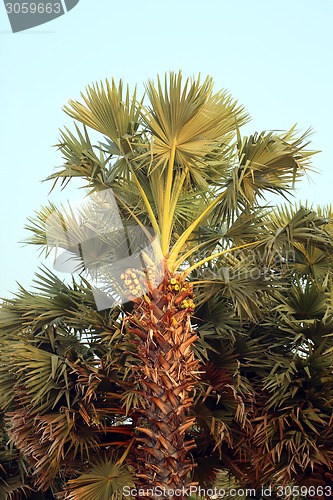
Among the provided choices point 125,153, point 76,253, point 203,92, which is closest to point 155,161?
point 125,153

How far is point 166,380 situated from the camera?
5.74 metres

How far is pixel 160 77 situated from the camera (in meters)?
6.05

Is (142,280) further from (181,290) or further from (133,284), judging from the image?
(181,290)

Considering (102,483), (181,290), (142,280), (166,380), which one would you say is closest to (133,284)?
(142,280)

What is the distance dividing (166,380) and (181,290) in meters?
0.74

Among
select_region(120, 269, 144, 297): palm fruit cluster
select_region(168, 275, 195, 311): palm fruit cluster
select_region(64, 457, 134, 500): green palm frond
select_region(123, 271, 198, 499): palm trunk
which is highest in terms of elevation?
select_region(120, 269, 144, 297): palm fruit cluster

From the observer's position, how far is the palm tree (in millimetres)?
6039

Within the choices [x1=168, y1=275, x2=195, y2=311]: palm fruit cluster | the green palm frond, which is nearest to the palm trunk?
[x1=168, y1=275, x2=195, y2=311]: palm fruit cluster

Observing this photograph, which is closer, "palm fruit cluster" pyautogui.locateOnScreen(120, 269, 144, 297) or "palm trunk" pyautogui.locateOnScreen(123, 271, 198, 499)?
"palm trunk" pyautogui.locateOnScreen(123, 271, 198, 499)

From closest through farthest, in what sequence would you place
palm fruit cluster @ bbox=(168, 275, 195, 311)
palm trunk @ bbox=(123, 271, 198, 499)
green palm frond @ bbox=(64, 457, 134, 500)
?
palm trunk @ bbox=(123, 271, 198, 499)
palm fruit cluster @ bbox=(168, 275, 195, 311)
green palm frond @ bbox=(64, 457, 134, 500)

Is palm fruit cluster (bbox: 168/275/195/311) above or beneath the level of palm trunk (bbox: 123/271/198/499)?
above

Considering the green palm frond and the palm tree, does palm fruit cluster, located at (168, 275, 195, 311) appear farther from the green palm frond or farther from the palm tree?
the green palm frond

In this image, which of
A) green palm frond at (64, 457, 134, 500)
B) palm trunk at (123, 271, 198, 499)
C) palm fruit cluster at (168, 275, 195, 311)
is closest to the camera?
palm trunk at (123, 271, 198, 499)

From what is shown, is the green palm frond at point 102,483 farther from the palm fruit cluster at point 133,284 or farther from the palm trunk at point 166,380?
the palm fruit cluster at point 133,284
